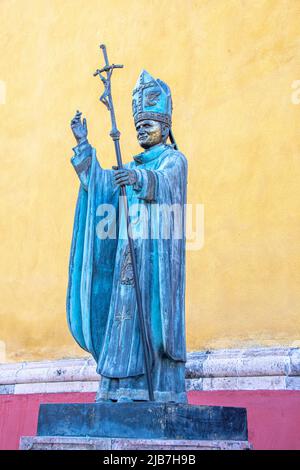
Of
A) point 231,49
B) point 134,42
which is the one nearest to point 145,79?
point 231,49

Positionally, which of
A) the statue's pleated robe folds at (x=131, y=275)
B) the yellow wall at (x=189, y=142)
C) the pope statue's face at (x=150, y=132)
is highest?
the yellow wall at (x=189, y=142)

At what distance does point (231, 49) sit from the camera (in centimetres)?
786

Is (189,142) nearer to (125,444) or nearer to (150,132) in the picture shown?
(150,132)

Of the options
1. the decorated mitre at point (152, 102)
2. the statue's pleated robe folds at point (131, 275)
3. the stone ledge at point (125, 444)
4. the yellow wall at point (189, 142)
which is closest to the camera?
the stone ledge at point (125, 444)

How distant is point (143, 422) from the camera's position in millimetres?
4461

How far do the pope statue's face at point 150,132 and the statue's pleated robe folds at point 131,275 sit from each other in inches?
2.1

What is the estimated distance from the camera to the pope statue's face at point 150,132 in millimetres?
5461

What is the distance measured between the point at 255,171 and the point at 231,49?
1151 millimetres

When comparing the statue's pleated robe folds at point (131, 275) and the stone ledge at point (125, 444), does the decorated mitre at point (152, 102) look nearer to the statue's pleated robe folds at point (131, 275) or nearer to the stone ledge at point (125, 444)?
the statue's pleated robe folds at point (131, 275)

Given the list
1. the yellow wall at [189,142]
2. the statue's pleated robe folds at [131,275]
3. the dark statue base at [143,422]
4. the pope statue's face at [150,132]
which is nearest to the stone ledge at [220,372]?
the yellow wall at [189,142]

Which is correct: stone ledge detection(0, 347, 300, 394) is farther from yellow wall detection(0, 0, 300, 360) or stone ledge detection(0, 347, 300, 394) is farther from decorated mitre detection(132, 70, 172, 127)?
decorated mitre detection(132, 70, 172, 127)

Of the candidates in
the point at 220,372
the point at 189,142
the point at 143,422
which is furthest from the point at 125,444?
the point at 189,142

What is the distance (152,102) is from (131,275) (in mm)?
1045
